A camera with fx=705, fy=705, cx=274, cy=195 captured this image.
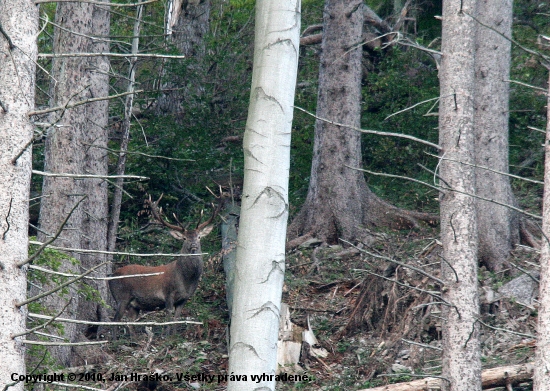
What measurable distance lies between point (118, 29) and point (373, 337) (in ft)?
31.2

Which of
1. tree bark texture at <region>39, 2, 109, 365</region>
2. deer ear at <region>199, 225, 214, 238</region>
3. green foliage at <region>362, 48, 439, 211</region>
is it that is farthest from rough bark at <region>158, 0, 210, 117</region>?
deer ear at <region>199, 225, 214, 238</region>

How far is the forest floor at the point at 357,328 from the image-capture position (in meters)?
8.38

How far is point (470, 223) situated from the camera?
6176 millimetres

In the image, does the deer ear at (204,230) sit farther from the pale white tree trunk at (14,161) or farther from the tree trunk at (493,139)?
the pale white tree trunk at (14,161)

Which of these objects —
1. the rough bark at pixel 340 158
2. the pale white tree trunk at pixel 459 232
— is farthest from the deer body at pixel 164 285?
the pale white tree trunk at pixel 459 232

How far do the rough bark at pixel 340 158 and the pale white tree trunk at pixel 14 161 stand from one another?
8.48 m

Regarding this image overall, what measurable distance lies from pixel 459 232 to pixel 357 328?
3778mm

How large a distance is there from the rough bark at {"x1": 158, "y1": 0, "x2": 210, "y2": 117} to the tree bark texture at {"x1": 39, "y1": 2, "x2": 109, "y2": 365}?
397cm

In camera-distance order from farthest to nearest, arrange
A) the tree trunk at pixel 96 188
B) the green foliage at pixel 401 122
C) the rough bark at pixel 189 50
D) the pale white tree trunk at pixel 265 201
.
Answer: the rough bark at pixel 189 50
the green foliage at pixel 401 122
the tree trunk at pixel 96 188
the pale white tree trunk at pixel 265 201

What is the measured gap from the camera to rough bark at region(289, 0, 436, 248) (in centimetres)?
1237

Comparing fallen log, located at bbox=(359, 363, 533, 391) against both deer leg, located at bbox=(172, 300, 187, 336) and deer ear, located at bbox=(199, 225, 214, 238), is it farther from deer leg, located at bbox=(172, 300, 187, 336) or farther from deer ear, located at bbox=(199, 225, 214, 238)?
deer ear, located at bbox=(199, 225, 214, 238)

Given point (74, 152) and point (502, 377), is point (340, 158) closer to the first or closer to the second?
point (74, 152)

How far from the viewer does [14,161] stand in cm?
402

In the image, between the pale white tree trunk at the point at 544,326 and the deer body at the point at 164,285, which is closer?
the pale white tree trunk at the point at 544,326
